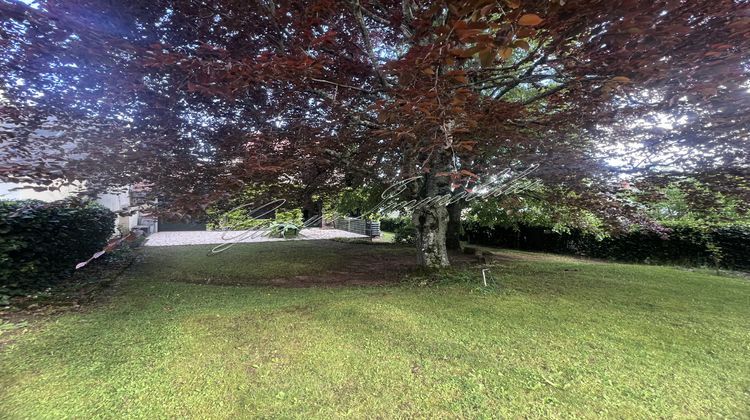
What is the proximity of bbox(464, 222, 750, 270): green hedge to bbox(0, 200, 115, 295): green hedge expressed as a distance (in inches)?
419

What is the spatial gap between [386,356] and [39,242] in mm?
5378

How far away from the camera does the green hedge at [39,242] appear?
4172 millimetres

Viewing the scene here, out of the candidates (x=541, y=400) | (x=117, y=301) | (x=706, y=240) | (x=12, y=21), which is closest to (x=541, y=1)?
(x=541, y=400)

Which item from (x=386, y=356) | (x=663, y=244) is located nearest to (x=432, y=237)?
(x=386, y=356)

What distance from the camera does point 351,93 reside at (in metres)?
4.25

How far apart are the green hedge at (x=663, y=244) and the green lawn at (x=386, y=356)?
4484mm

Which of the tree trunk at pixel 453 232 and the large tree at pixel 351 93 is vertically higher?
the large tree at pixel 351 93

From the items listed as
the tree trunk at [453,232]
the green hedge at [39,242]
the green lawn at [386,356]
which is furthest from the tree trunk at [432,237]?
the green hedge at [39,242]

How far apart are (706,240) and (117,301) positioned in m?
12.6

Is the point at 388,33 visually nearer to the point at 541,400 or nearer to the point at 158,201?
the point at 158,201

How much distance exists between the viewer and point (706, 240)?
848 centimetres

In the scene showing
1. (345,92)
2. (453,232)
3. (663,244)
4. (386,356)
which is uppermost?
(345,92)

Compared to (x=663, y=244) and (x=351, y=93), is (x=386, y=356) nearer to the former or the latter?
(x=351, y=93)

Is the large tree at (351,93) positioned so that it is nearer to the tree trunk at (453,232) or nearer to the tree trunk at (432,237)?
the tree trunk at (432,237)
